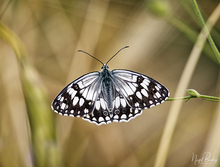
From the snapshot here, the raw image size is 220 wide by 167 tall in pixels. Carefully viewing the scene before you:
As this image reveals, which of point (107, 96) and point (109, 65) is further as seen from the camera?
point (109, 65)

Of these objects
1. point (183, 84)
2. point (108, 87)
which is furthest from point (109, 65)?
point (183, 84)

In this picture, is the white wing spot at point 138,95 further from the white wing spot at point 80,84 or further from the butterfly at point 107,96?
the white wing spot at point 80,84

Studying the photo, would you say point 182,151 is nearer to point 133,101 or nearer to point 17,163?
point 133,101

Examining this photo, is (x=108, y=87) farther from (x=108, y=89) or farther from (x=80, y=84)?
(x=80, y=84)

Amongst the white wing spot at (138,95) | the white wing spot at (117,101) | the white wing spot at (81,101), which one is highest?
the white wing spot at (138,95)

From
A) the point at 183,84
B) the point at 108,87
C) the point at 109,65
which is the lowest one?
the point at 108,87

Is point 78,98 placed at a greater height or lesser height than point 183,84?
lesser

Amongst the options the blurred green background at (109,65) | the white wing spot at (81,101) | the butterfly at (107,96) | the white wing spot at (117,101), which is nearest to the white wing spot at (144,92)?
the butterfly at (107,96)

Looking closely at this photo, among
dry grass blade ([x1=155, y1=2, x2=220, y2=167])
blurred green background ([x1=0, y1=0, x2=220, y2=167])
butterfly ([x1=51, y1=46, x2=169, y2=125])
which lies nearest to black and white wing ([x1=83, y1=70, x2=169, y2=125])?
butterfly ([x1=51, y1=46, x2=169, y2=125])

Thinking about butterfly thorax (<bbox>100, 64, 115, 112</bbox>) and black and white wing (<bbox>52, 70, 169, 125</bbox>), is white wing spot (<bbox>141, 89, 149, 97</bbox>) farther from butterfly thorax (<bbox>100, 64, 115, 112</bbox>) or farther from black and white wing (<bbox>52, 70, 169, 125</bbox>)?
butterfly thorax (<bbox>100, 64, 115, 112</bbox>)
